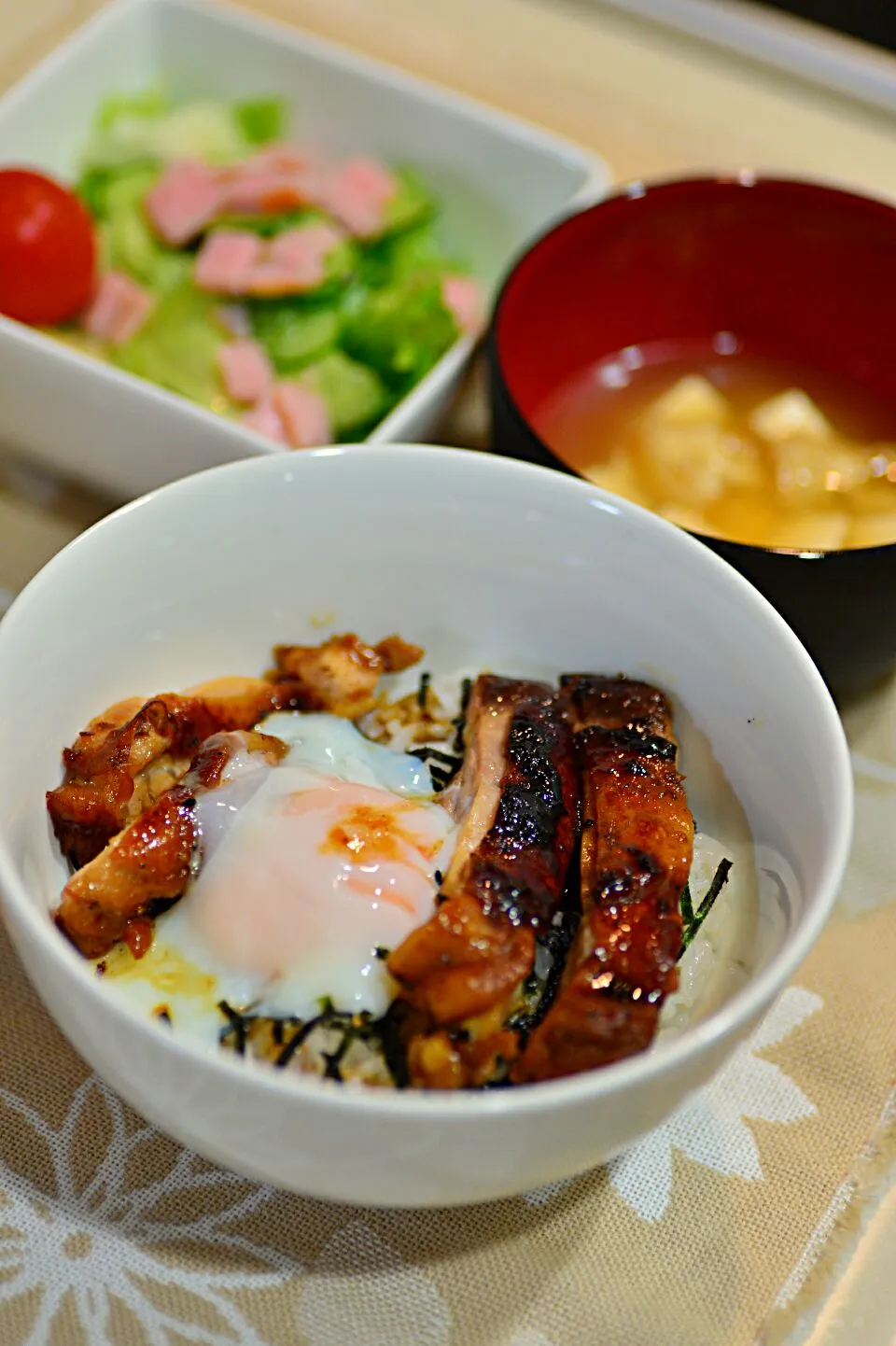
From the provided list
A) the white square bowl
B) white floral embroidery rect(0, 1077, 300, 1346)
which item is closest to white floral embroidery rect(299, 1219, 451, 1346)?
white floral embroidery rect(0, 1077, 300, 1346)

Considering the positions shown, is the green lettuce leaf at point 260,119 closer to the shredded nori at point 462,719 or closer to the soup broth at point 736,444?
the soup broth at point 736,444

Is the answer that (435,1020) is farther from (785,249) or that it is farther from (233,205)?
(233,205)

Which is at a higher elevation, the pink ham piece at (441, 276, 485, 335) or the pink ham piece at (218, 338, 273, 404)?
the pink ham piece at (441, 276, 485, 335)

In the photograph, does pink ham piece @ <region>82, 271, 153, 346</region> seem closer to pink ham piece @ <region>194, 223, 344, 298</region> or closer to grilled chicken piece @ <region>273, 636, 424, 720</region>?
pink ham piece @ <region>194, 223, 344, 298</region>

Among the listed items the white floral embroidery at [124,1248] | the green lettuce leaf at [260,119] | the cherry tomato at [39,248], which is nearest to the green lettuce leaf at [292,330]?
the cherry tomato at [39,248]

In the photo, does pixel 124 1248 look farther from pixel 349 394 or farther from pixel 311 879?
pixel 349 394

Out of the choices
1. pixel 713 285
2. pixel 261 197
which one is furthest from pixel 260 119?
pixel 713 285
